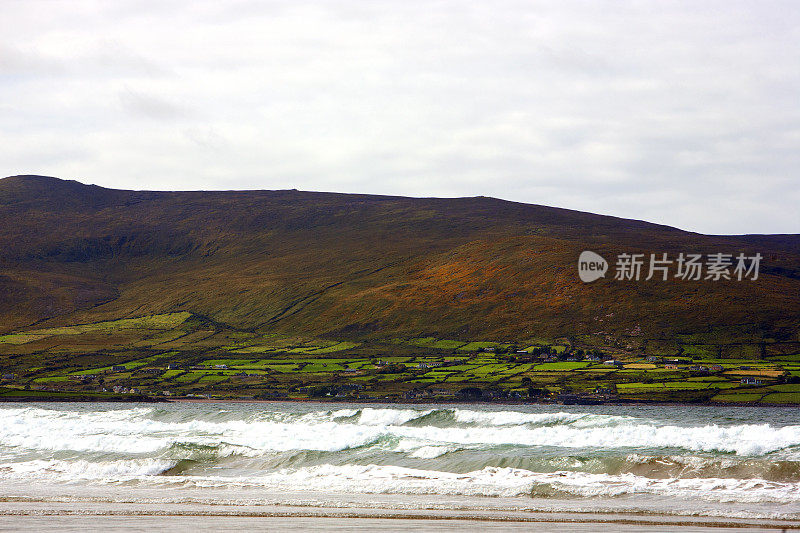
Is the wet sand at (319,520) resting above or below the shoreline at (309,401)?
above

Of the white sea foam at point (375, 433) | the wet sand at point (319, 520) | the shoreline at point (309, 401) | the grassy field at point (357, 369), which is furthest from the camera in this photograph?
the grassy field at point (357, 369)

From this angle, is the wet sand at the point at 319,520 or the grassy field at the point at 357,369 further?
the grassy field at the point at 357,369

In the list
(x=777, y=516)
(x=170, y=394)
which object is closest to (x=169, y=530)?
(x=777, y=516)

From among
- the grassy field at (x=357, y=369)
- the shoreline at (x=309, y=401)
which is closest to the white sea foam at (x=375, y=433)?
Answer: the shoreline at (x=309, y=401)

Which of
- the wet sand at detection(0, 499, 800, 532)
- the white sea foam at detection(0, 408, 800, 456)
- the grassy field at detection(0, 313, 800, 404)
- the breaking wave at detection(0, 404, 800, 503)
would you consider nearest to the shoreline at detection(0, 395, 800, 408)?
the grassy field at detection(0, 313, 800, 404)

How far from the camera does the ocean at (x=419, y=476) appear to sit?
75.9 feet

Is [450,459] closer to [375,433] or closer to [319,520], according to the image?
[375,433]

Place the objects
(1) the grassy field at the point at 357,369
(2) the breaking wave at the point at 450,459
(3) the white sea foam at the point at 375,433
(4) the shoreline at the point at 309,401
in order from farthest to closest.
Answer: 1. (1) the grassy field at the point at 357,369
2. (4) the shoreline at the point at 309,401
3. (3) the white sea foam at the point at 375,433
4. (2) the breaking wave at the point at 450,459

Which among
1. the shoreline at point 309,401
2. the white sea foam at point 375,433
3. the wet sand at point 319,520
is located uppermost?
the wet sand at point 319,520

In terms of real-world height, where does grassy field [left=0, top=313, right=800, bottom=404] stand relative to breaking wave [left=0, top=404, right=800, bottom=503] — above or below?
below

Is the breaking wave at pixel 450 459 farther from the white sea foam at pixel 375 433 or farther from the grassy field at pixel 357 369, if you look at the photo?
the grassy field at pixel 357 369

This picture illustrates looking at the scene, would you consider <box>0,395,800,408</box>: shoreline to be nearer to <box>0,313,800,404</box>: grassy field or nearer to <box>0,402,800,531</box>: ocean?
<box>0,313,800,404</box>: grassy field

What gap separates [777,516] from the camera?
21.8 metres

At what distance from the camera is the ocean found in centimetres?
2312
